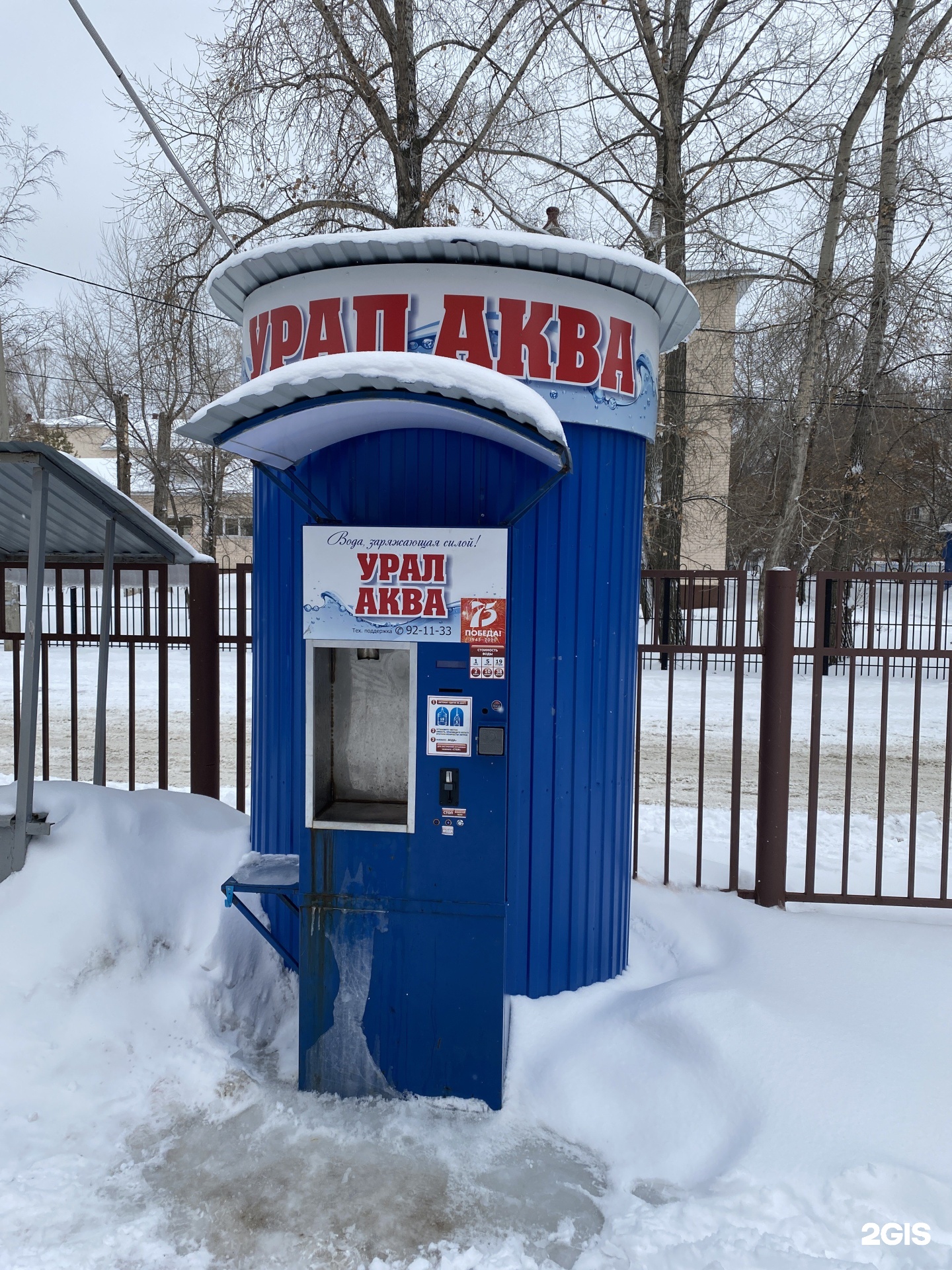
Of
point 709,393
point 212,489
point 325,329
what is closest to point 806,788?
point 325,329

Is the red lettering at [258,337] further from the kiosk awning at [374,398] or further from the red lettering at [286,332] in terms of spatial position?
the kiosk awning at [374,398]

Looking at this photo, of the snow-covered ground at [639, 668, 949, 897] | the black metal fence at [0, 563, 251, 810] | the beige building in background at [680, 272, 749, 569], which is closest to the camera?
the black metal fence at [0, 563, 251, 810]

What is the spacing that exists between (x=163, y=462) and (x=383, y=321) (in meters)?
19.9

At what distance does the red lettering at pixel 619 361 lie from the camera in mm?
4031

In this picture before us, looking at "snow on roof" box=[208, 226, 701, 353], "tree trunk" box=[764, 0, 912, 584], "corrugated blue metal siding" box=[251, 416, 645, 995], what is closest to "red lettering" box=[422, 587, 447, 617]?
"corrugated blue metal siding" box=[251, 416, 645, 995]

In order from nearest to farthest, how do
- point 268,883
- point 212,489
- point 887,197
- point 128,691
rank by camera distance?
point 268,883 < point 128,691 < point 887,197 < point 212,489

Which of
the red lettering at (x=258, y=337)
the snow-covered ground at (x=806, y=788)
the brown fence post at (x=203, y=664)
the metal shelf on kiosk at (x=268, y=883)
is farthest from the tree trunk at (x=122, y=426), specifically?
the metal shelf on kiosk at (x=268, y=883)

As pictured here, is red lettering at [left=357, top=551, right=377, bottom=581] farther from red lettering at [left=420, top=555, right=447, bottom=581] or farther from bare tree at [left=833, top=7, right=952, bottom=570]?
bare tree at [left=833, top=7, right=952, bottom=570]

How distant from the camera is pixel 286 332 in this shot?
410 cm

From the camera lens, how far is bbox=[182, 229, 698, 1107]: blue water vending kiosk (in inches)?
136

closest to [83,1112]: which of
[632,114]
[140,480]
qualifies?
[632,114]

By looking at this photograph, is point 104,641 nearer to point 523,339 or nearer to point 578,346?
point 523,339

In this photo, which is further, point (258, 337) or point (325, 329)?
point (258, 337)

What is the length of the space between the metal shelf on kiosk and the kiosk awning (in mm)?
1779
